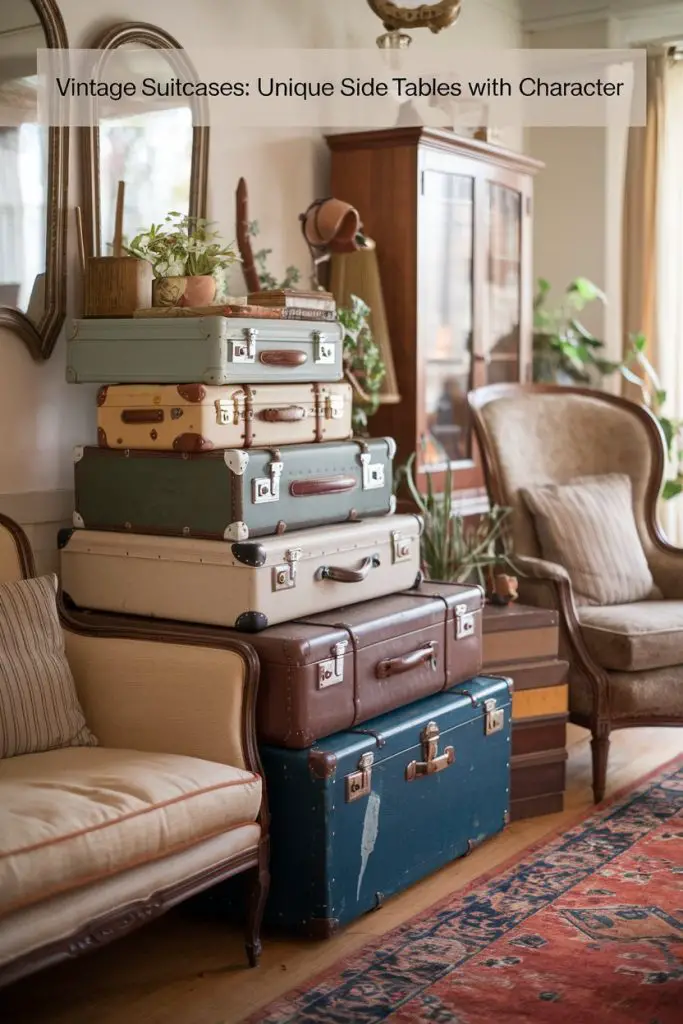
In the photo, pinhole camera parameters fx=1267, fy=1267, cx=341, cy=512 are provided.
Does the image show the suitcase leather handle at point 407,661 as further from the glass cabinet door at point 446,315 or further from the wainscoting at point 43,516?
the glass cabinet door at point 446,315

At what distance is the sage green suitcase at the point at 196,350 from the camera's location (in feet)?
9.12

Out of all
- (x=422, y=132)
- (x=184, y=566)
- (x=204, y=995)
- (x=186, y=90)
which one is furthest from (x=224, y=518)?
(x=422, y=132)

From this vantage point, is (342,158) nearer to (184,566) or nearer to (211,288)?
(211,288)

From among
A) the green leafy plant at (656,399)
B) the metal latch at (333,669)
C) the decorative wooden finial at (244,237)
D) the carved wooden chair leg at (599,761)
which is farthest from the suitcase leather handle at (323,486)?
the green leafy plant at (656,399)

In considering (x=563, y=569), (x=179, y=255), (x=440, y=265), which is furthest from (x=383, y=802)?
(x=440, y=265)

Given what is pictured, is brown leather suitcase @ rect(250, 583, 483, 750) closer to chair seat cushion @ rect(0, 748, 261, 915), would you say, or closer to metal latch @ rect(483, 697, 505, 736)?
metal latch @ rect(483, 697, 505, 736)

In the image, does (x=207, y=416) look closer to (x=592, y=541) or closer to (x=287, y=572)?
(x=287, y=572)

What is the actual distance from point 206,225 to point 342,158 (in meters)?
0.84

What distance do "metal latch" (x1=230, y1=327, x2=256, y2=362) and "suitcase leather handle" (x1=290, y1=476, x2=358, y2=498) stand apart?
1.00 feet

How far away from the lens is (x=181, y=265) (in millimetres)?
3047

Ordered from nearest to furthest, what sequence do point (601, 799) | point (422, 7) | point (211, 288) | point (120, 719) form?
1. point (120, 719)
2. point (211, 288)
3. point (601, 799)
4. point (422, 7)

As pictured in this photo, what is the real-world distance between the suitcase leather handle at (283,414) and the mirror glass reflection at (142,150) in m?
0.65

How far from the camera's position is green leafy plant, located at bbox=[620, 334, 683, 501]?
494 centimetres

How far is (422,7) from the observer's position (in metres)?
3.89
